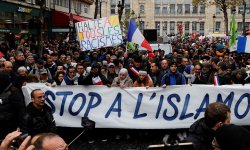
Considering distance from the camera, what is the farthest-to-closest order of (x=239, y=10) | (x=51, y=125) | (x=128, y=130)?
(x=239, y=10)
(x=128, y=130)
(x=51, y=125)

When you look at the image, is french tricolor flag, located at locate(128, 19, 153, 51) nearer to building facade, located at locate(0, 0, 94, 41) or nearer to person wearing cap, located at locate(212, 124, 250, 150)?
building facade, located at locate(0, 0, 94, 41)

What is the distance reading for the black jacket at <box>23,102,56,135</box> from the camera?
545 cm

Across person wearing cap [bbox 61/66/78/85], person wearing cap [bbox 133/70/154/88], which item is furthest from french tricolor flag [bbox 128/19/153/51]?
person wearing cap [bbox 133/70/154/88]

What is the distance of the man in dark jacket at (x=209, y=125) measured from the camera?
12.3ft

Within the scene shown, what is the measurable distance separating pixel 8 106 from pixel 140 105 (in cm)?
269

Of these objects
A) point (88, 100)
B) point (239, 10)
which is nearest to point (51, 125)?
point (88, 100)

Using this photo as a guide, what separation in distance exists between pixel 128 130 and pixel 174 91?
3.69 feet

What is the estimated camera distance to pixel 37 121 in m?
5.47

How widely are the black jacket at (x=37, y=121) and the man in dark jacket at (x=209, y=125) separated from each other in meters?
2.21

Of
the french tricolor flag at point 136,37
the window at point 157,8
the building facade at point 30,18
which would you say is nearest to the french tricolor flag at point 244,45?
the french tricolor flag at point 136,37

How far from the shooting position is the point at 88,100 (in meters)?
7.66

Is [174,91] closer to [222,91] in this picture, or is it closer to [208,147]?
[222,91]

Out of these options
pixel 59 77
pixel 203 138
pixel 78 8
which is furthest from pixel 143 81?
pixel 78 8

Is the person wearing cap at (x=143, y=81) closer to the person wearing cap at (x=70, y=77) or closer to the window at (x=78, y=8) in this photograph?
the person wearing cap at (x=70, y=77)
